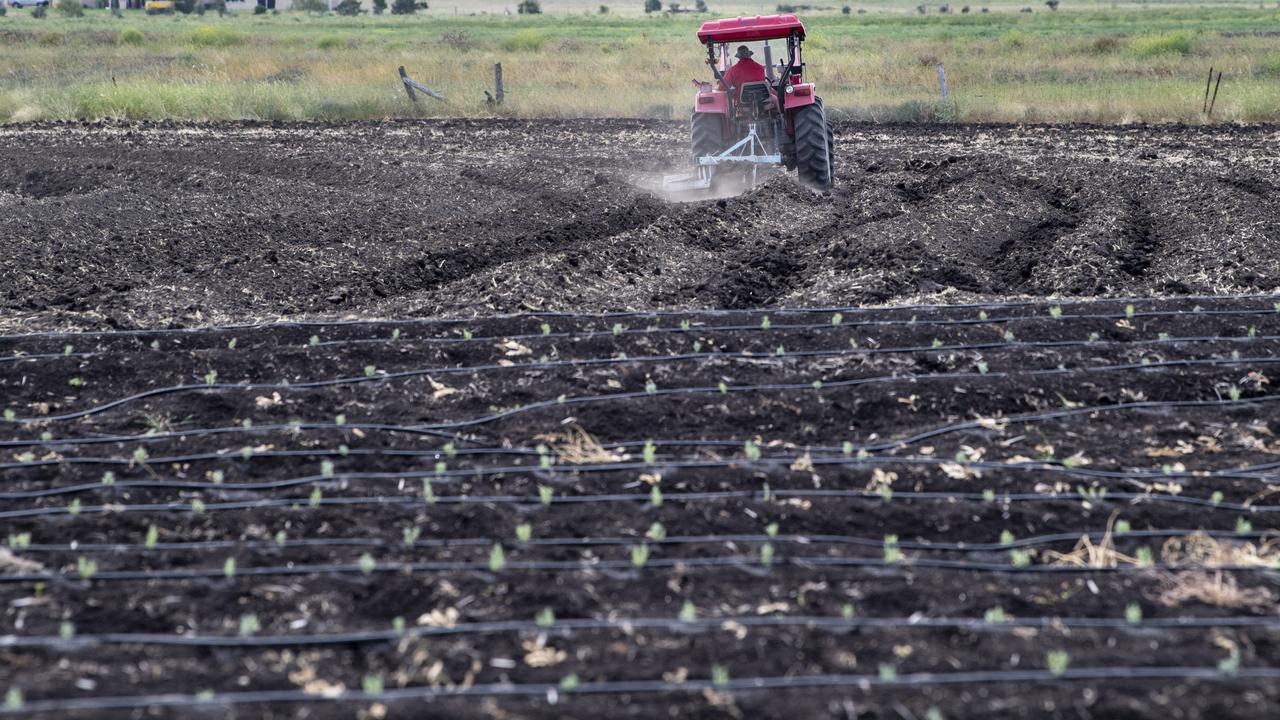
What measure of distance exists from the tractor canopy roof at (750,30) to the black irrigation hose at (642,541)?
9.19 metres

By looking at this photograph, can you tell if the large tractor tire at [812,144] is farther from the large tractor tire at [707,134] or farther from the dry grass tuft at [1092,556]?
the dry grass tuft at [1092,556]

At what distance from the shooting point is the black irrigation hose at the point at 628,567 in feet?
16.1

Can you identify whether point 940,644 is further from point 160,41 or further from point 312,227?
point 160,41

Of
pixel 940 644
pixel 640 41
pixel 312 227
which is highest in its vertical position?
pixel 640 41

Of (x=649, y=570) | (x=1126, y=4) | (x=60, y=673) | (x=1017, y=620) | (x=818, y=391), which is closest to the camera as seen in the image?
(x=60, y=673)

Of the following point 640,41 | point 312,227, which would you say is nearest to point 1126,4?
point 640,41

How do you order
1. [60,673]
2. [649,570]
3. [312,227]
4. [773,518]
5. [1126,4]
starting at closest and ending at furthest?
1. [60,673]
2. [649,570]
3. [773,518]
4. [312,227]
5. [1126,4]

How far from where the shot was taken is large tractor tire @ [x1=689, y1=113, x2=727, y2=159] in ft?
45.6

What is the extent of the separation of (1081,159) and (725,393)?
35.8ft

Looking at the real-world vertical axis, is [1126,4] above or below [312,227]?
above

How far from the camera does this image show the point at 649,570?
4.97 meters

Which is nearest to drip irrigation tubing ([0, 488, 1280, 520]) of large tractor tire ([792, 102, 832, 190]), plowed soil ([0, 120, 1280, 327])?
plowed soil ([0, 120, 1280, 327])

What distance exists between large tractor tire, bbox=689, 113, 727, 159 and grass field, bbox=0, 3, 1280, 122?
8.31 meters

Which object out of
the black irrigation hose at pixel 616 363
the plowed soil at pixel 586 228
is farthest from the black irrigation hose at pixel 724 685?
the plowed soil at pixel 586 228
